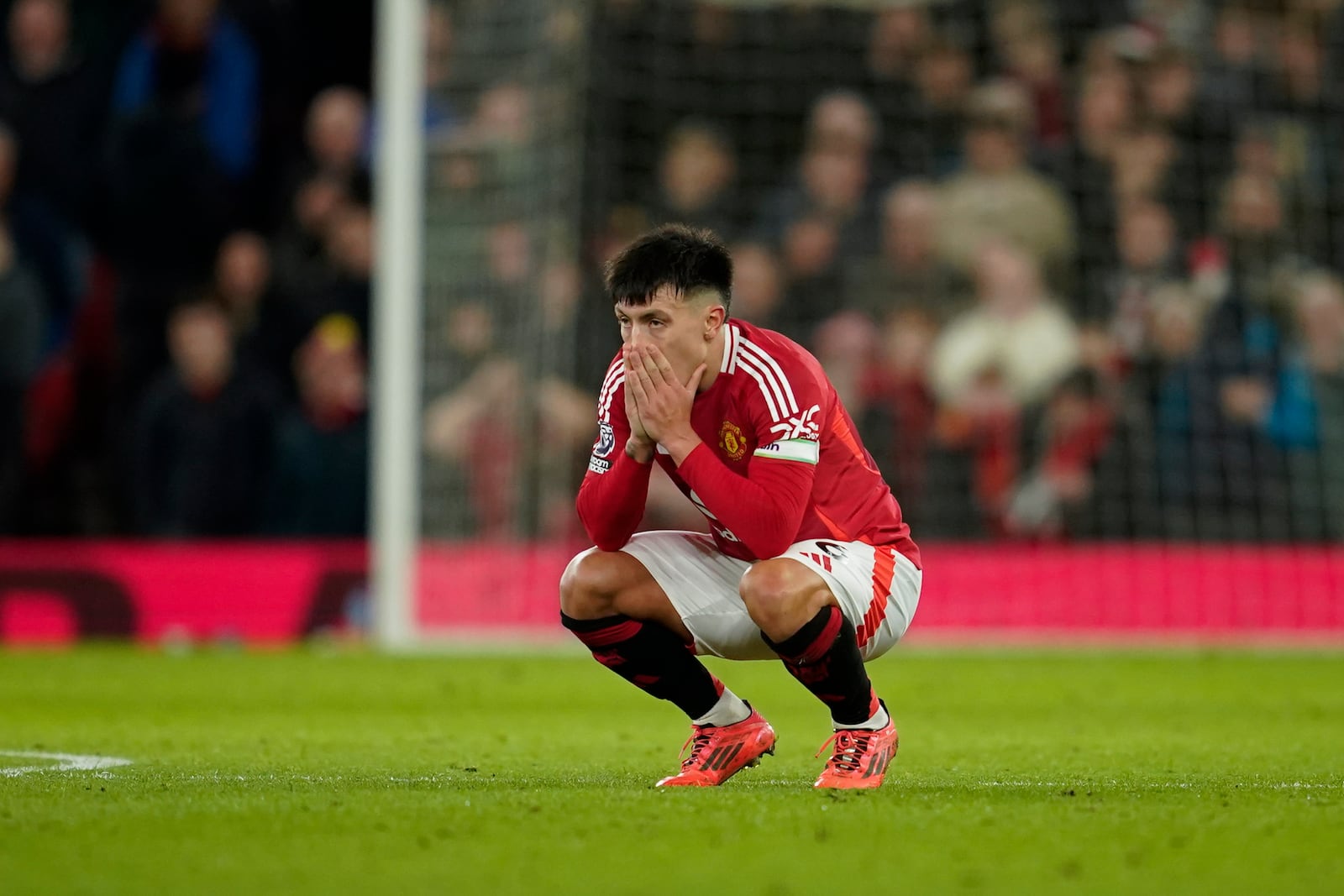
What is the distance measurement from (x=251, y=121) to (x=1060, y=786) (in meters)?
Result: 11.9

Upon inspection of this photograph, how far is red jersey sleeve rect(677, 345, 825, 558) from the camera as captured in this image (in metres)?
4.71

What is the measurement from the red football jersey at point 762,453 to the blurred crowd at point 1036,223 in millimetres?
7909

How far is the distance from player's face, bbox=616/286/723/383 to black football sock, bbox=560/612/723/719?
2.40 ft

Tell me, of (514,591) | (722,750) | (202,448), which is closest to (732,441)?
(722,750)

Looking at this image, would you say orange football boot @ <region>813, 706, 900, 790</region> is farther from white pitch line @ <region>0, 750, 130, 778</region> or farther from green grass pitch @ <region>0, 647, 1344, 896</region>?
white pitch line @ <region>0, 750, 130, 778</region>

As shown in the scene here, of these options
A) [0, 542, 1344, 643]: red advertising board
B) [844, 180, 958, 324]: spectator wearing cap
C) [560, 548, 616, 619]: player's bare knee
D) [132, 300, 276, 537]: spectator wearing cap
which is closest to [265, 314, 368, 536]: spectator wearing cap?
[132, 300, 276, 537]: spectator wearing cap

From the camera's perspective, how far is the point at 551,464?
42.1 ft

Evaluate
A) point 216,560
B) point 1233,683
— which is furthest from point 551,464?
point 1233,683

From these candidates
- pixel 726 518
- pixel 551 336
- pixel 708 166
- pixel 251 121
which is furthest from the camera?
pixel 251 121

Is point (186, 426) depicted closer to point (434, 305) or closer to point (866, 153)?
point (434, 305)

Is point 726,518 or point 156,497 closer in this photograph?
point 726,518

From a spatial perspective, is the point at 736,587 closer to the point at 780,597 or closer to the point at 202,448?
the point at 780,597

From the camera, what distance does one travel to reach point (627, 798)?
4578 mm

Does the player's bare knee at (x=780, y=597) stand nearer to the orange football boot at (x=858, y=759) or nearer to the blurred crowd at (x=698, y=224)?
the orange football boot at (x=858, y=759)
